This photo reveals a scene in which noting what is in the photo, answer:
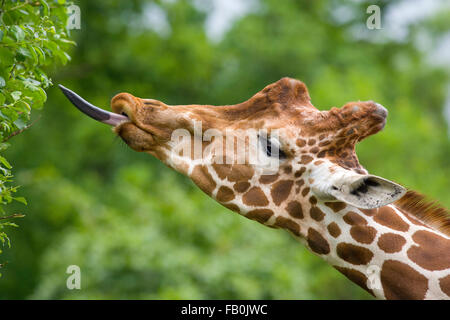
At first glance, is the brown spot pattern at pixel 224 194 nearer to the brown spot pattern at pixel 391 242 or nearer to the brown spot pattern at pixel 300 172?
the brown spot pattern at pixel 300 172

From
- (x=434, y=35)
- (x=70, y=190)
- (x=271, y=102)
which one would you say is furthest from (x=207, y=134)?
(x=434, y=35)

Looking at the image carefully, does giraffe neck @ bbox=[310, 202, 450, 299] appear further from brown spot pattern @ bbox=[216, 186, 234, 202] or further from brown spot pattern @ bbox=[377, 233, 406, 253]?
brown spot pattern @ bbox=[216, 186, 234, 202]

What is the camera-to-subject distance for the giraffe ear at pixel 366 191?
3.05 meters

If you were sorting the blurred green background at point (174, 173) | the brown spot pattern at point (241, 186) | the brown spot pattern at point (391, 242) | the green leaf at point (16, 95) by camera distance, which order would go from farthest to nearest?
the blurred green background at point (174, 173)
the brown spot pattern at point (241, 186)
the brown spot pattern at point (391, 242)
the green leaf at point (16, 95)

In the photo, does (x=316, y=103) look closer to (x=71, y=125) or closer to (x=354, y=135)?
(x=71, y=125)

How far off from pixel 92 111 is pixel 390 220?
1.81 meters

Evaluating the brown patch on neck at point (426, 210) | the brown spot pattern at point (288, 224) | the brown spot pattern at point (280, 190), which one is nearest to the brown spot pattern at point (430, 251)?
the brown patch on neck at point (426, 210)

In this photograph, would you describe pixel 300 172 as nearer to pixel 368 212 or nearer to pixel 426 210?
pixel 368 212

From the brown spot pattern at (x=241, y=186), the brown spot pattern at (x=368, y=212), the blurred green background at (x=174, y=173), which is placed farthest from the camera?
the blurred green background at (x=174, y=173)

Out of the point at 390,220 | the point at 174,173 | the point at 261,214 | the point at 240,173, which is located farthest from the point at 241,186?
the point at 174,173

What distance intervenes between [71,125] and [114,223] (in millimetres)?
7841

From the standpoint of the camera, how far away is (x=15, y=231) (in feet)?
53.1

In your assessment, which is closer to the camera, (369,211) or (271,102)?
(369,211)

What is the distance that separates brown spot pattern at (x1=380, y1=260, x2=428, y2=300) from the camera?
324 cm
